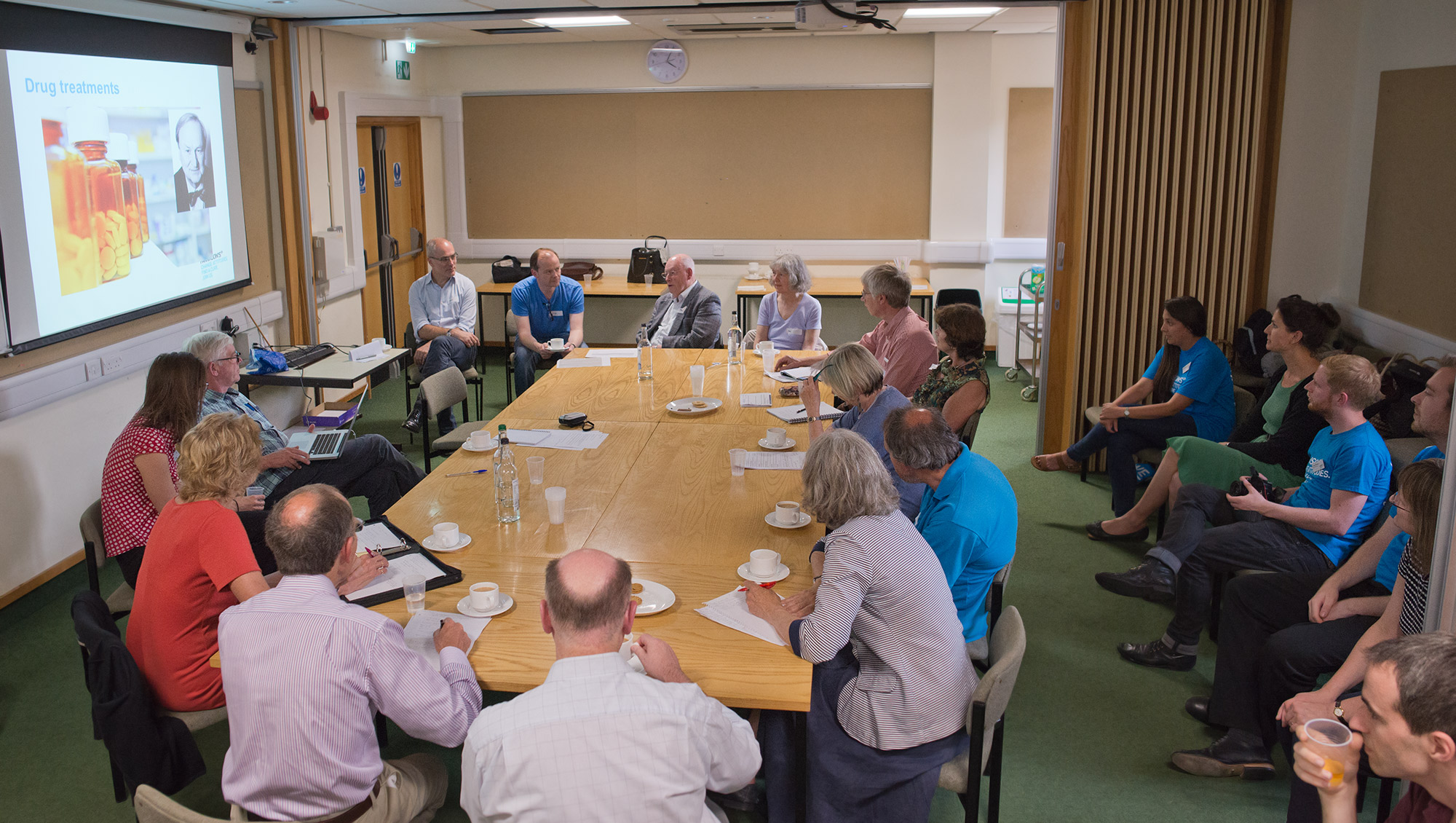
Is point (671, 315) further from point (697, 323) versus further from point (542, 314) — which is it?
point (542, 314)

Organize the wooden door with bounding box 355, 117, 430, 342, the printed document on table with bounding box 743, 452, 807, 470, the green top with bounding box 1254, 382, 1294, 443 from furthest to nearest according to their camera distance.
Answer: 1. the wooden door with bounding box 355, 117, 430, 342
2. the green top with bounding box 1254, 382, 1294, 443
3. the printed document on table with bounding box 743, 452, 807, 470

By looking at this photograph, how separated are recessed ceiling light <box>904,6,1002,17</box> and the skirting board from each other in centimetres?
460

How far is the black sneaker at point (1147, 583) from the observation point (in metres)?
4.23

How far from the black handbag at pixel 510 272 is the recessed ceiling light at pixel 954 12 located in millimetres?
3922

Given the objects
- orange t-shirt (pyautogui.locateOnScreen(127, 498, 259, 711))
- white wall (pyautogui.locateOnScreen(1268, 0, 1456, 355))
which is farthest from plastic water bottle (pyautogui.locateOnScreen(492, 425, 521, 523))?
white wall (pyautogui.locateOnScreen(1268, 0, 1456, 355))

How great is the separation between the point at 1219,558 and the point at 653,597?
2260 millimetres

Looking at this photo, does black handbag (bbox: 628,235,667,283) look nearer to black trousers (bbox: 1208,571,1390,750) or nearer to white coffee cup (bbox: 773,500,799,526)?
white coffee cup (bbox: 773,500,799,526)

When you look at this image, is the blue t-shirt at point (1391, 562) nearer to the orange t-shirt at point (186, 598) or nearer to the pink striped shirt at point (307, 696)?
the pink striped shirt at point (307, 696)

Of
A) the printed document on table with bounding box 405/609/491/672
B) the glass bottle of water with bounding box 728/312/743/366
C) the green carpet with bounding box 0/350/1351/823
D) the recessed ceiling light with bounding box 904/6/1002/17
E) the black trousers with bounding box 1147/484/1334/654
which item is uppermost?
the recessed ceiling light with bounding box 904/6/1002/17

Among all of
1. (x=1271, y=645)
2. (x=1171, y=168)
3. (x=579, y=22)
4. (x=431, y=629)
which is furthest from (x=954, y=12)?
(x=431, y=629)

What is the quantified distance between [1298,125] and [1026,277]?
11.0ft

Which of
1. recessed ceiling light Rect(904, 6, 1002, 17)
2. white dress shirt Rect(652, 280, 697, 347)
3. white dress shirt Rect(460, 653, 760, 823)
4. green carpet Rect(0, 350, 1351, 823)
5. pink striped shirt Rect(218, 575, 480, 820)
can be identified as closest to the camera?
white dress shirt Rect(460, 653, 760, 823)

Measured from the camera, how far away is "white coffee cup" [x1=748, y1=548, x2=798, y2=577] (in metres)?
3.06

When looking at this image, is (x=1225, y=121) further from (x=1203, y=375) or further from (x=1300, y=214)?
(x=1203, y=375)
